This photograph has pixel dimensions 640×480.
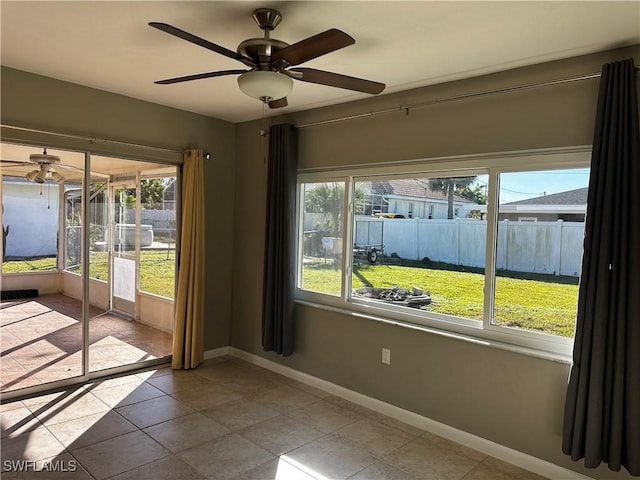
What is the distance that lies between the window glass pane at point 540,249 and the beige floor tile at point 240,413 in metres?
1.88

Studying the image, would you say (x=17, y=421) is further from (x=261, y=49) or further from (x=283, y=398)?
(x=261, y=49)

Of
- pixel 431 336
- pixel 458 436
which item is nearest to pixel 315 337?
pixel 431 336

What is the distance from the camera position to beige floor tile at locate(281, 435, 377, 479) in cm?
264

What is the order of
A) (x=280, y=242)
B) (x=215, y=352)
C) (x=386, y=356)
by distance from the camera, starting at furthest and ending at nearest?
(x=215, y=352) → (x=280, y=242) → (x=386, y=356)

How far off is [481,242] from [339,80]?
1560 mm

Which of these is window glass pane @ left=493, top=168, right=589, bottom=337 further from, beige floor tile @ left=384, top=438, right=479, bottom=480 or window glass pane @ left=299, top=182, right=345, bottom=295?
window glass pane @ left=299, top=182, right=345, bottom=295

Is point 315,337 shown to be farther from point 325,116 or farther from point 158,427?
point 325,116

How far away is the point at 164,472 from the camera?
8.37 ft

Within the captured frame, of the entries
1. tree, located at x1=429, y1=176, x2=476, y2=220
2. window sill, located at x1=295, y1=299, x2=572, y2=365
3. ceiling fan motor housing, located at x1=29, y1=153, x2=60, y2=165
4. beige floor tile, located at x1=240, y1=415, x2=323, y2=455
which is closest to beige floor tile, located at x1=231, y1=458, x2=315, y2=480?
beige floor tile, located at x1=240, y1=415, x2=323, y2=455

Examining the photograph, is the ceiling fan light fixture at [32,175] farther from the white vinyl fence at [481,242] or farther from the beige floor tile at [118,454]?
the white vinyl fence at [481,242]

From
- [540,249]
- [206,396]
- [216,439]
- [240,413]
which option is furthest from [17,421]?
[540,249]

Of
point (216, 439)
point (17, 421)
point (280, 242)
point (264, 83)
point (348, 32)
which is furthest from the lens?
Answer: point (280, 242)

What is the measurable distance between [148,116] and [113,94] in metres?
0.35

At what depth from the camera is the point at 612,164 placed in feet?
7.66
